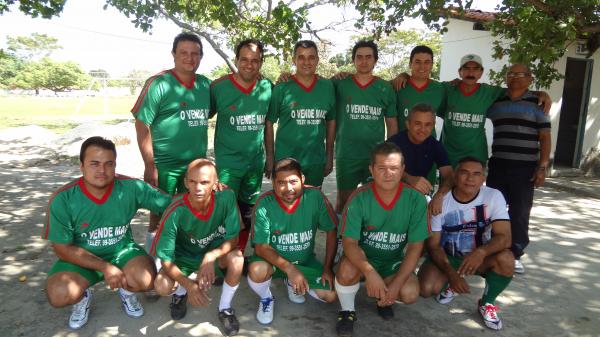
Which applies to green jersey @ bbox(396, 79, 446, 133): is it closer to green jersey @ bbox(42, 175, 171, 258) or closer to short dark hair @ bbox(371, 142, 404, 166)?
short dark hair @ bbox(371, 142, 404, 166)

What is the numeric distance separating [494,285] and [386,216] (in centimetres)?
97

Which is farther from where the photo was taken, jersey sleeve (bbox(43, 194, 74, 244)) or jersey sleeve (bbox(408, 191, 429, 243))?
jersey sleeve (bbox(408, 191, 429, 243))

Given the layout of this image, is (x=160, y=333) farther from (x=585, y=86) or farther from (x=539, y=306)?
(x=585, y=86)

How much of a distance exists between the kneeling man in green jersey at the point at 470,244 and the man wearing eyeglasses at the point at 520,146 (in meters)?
0.66

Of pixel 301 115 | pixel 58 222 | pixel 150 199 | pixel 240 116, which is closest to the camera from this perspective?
pixel 58 222

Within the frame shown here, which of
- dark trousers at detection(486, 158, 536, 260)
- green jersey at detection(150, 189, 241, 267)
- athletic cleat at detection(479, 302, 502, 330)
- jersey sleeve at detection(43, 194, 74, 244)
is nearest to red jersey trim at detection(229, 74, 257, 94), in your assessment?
green jersey at detection(150, 189, 241, 267)

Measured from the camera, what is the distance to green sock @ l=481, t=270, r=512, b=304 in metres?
3.25

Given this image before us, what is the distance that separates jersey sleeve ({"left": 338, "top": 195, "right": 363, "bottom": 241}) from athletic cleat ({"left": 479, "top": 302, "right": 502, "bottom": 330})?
111 cm

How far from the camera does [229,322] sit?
3094 mm

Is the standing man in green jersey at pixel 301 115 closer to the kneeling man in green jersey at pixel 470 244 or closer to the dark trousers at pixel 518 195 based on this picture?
the kneeling man in green jersey at pixel 470 244

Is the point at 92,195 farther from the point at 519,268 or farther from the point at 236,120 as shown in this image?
the point at 519,268

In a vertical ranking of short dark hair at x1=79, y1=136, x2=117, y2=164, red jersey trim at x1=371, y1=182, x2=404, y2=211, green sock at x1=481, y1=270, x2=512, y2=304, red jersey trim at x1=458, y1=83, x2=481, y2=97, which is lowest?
green sock at x1=481, y1=270, x2=512, y2=304

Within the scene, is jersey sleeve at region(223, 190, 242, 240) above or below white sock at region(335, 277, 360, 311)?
above

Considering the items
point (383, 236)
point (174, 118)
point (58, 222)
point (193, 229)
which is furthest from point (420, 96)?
point (58, 222)
